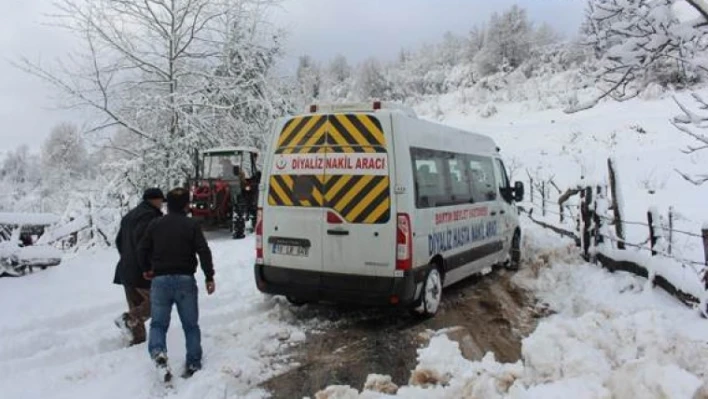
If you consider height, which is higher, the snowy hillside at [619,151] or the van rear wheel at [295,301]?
the snowy hillside at [619,151]

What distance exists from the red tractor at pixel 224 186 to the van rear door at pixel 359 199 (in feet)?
29.5

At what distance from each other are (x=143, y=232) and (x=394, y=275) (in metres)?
2.69

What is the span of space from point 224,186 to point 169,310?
1129cm

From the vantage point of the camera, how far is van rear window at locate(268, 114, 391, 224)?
6.72m

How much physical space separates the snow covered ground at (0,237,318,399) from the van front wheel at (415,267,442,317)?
1.47 meters

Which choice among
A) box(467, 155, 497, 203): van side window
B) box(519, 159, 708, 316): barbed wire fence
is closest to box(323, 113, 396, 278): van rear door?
box(467, 155, 497, 203): van side window

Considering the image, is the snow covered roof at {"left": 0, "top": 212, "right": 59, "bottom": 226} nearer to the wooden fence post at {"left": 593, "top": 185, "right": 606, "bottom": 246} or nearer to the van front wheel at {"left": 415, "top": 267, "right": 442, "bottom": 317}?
the van front wheel at {"left": 415, "top": 267, "right": 442, "bottom": 317}

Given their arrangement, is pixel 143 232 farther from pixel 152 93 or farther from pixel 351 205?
pixel 152 93

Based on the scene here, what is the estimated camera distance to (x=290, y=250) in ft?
23.2

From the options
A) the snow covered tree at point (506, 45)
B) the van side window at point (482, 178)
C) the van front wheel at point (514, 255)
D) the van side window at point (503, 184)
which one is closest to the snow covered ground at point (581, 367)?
the van side window at point (482, 178)

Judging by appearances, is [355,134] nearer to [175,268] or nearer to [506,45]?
[175,268]

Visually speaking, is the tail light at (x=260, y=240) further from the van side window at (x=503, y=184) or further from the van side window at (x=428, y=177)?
the van side window at (x=503, y=184)

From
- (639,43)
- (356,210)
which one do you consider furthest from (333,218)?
(639,43)

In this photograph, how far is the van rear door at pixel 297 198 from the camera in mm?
6945
